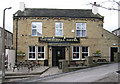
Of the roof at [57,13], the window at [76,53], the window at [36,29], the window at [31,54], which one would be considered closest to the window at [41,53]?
the window at [31,54]

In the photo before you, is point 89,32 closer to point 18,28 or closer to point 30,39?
point 30,39

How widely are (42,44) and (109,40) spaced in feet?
28.7

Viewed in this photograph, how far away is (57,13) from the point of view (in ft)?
70.0

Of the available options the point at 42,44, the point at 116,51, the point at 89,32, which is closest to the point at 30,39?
the point at 42,44

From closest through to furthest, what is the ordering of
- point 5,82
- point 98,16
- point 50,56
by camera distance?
point 5,82
point 50,56
point 98,16

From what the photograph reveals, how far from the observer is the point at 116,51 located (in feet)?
70.4

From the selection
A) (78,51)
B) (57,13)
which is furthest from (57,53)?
(57,13)

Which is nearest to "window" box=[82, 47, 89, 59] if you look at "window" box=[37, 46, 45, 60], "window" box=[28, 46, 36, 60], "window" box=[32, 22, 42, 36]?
"window" box=[37, 46, 45, 60]

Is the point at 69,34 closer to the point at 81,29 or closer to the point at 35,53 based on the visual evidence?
the point at 81,29

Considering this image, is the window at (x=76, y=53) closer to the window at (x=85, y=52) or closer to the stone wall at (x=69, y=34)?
the stone wall at (x=69, y=34)

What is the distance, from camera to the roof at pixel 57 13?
814 inches

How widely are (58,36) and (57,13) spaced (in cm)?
316

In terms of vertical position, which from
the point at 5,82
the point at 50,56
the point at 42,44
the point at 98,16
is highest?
the point at 98,16

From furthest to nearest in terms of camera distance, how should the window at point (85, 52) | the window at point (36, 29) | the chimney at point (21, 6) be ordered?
the chimney at point (21, 6)
the window at point (85, 52)
the window at point (36, 29)
